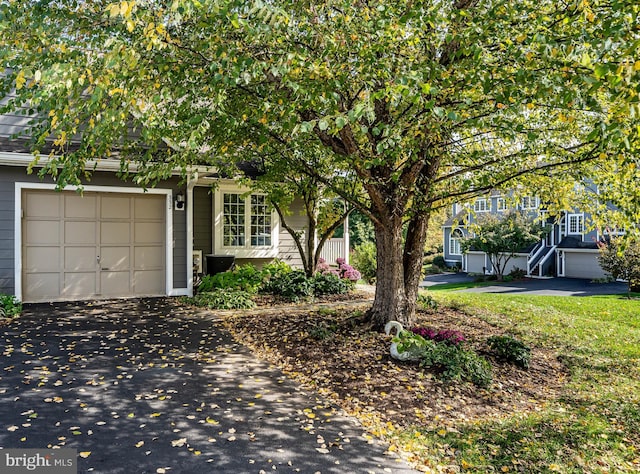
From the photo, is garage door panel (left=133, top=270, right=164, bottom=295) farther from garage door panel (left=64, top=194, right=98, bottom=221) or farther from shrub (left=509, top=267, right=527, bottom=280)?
shrub (left=509, top=267, right=527, bottom=280)

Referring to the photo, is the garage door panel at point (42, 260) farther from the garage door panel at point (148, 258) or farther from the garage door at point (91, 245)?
the garage door panel at point (148, 258)

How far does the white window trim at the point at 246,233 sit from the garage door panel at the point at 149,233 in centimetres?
173

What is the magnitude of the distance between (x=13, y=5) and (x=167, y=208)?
5326mm

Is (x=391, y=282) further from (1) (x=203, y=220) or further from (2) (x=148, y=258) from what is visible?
(1) (x=203, y=220)

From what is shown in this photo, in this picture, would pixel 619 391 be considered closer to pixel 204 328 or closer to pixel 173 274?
pixel 204 328

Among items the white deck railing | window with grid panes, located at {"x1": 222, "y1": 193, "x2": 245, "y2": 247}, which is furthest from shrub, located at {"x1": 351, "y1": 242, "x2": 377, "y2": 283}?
window with grid panes, located at {"x1": 222, "y1": 193, "x2": 245, "y2": 247}

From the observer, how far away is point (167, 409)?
418 centimetres

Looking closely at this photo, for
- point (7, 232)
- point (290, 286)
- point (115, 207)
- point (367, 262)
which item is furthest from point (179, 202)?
point (367, 262)

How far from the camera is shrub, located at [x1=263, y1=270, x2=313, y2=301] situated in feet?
33.2

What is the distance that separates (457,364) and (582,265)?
75.9 ft

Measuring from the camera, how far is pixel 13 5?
4746mm

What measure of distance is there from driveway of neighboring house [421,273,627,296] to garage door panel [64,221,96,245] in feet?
52.0

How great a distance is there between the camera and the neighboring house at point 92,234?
8500mm

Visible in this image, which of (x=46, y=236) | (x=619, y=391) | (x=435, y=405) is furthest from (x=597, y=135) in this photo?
(x=46, y=236)
